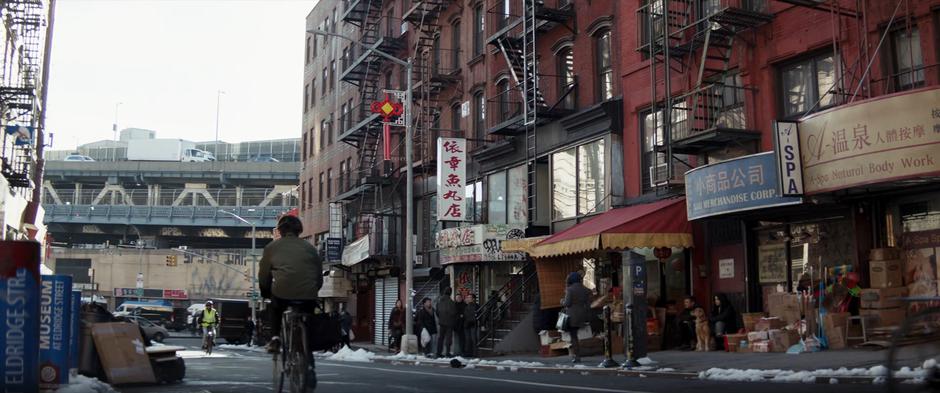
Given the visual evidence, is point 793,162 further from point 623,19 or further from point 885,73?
point 623,19

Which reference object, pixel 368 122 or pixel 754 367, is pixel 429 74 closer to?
pixel 368 122

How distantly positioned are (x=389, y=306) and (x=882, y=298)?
26366mm

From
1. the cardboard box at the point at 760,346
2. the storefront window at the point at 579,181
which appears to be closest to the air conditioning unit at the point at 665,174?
the storefront window at the point at 579,181

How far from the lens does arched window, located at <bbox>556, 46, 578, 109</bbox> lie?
88.6 feet

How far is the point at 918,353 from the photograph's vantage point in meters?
6.68

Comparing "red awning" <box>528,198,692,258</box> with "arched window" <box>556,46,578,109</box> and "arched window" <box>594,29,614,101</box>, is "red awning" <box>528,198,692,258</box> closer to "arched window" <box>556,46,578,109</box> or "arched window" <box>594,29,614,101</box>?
"arched window" <box>594,29,614,101</box>

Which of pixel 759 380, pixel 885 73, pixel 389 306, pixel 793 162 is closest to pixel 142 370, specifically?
pixel 759 380

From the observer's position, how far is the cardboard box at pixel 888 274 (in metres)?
16.5

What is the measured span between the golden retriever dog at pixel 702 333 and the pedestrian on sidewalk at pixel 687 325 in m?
0.54

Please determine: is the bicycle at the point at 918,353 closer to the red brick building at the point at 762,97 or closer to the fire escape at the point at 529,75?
the red brick building at the point at 762,97

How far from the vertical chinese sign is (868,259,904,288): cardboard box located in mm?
15966

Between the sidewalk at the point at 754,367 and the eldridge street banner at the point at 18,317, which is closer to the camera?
the eldridge street banner at the point at 18,317

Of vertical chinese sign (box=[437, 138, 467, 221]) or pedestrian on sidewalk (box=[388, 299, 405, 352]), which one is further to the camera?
pedestrian on sidewalk (box=[388, 299, 405, 352])

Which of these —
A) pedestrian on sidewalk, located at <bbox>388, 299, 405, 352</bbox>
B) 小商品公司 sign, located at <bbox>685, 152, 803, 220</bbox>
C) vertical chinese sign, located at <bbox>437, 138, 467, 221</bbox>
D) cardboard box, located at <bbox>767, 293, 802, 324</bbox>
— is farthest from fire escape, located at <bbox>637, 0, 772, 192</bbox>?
pedestrian on sidewalk, located at <bbox>388, 299, 405, 352</bbox>
